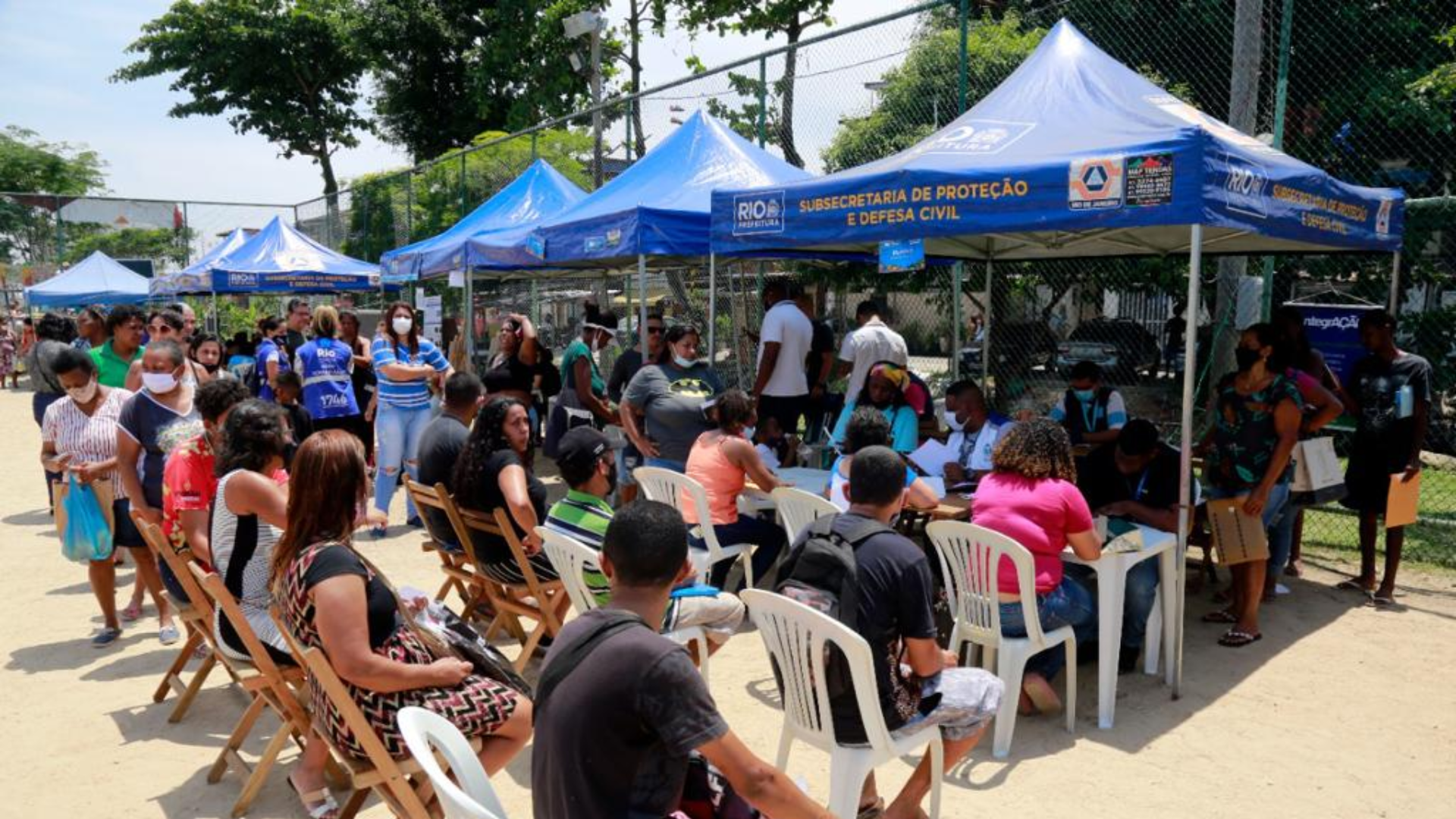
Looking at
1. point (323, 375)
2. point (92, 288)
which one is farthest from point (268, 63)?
point (323, 375)

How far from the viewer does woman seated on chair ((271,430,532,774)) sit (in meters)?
2.61

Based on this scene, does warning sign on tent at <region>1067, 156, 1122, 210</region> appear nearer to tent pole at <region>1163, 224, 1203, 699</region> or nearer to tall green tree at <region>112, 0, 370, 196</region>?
tent pole at <region>1163, 224, 1203, 699</region>

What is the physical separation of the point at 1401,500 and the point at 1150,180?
287cm

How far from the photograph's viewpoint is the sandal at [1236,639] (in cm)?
494

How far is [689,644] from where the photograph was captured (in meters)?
3.89

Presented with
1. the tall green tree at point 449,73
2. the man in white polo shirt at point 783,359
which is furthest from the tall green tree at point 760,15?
the man in white polo shirt at point 783,359

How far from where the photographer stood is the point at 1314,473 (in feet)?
18.4

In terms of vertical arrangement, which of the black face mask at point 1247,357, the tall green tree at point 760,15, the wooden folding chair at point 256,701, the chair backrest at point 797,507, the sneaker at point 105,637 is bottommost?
the sneaker at point 105,637

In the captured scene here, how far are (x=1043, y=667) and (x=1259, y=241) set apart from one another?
3819mm

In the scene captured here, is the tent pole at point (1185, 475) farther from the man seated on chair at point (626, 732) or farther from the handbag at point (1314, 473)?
the man seated on chair at point (626, 732)

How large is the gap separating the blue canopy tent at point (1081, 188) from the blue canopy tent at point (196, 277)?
1002 cm

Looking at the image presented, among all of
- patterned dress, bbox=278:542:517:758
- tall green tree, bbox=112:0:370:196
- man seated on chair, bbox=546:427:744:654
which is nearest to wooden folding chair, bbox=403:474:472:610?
man seated on chair, bbox=546:427:744:654

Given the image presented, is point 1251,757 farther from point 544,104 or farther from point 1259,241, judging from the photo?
point 544,104

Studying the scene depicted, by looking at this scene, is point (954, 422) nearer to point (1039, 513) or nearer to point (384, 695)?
point (1039, 513)
